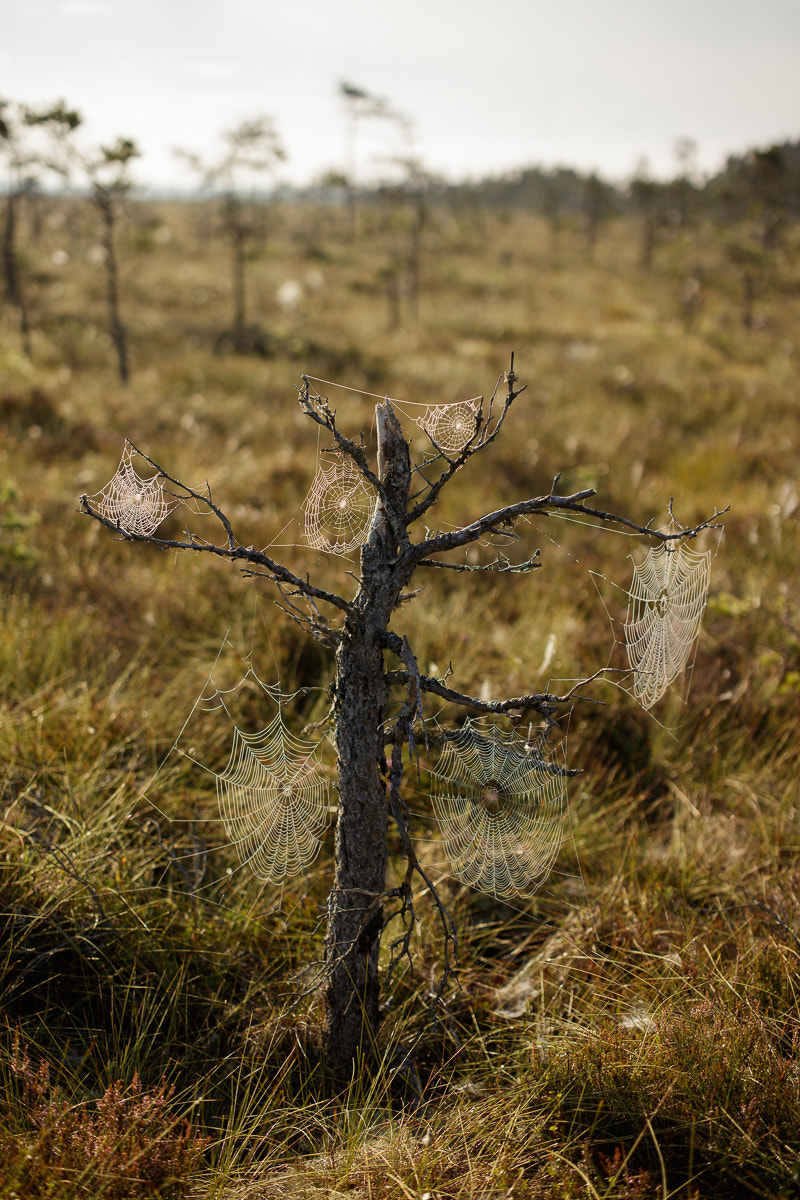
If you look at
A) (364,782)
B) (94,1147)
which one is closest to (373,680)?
(364,782)

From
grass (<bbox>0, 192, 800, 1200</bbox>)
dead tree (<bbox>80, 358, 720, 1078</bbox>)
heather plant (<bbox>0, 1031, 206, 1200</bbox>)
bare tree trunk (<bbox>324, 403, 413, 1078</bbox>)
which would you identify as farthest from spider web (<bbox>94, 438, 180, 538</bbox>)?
heather plant (<bbox>0, 1031, 206, 1200</bbox>)

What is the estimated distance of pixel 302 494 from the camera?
623 centimetres

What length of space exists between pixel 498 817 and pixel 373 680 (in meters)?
1.20

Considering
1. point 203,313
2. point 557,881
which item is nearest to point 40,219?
point 203,313

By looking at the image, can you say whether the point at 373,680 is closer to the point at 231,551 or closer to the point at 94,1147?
the point at 231,551

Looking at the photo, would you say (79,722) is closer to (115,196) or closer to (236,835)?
(236,835)

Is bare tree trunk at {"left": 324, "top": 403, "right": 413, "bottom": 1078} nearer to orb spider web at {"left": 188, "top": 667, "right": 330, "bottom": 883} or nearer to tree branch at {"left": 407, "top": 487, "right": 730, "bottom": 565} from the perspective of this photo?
tree branch at {"left": 407, "top": 487, "right": 730, "bottom": 565}

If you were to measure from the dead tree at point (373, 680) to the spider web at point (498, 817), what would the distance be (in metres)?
0.60

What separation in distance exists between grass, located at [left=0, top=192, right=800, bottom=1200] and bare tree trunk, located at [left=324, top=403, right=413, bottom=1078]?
0.15m

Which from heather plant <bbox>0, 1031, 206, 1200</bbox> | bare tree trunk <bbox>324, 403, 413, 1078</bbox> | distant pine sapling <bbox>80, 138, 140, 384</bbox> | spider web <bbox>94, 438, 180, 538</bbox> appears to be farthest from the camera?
distant pine sapling <bbox>80, 138, 140, 384</bbox>

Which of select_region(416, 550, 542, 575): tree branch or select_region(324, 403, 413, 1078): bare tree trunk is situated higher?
select_region(416, 550, 542, 575): tree branch

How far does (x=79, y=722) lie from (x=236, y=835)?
95cm

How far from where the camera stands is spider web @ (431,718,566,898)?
2.61 m

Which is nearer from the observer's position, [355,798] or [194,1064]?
[355,798]
